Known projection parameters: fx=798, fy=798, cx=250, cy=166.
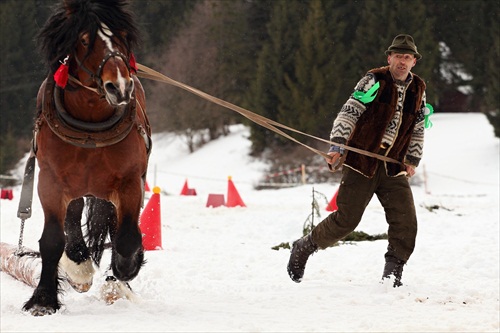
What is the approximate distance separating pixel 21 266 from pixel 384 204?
2.86 metres

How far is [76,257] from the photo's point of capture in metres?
5.80

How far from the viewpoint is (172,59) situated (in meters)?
38.1

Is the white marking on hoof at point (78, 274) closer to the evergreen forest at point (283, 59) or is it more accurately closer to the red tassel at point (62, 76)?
the red tassel at point (62, 76)

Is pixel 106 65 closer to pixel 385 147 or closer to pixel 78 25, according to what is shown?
pixel 78 25

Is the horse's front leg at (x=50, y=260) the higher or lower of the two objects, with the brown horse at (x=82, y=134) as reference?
lower

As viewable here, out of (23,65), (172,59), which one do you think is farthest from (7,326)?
(23,65)

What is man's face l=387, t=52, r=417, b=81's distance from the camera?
5809 mm

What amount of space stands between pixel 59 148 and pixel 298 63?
2638cm

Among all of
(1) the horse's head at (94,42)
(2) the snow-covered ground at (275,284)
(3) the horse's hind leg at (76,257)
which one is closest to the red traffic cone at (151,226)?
(2) the snow-covered ground at (275,284)

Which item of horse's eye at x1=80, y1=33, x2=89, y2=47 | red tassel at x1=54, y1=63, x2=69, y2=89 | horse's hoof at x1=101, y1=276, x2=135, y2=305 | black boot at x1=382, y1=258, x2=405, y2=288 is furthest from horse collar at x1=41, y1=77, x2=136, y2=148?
black boot at x1=382, y1=258, x2=405, y2=288

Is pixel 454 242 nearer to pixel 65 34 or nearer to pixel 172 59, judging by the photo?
pixel 65 34

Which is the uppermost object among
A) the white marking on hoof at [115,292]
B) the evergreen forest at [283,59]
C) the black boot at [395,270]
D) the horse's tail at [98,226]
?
the evergreen forest at [283,59]

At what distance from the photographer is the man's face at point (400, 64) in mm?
5809

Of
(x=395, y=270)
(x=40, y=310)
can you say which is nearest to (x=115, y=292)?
(x=40, y=310)
